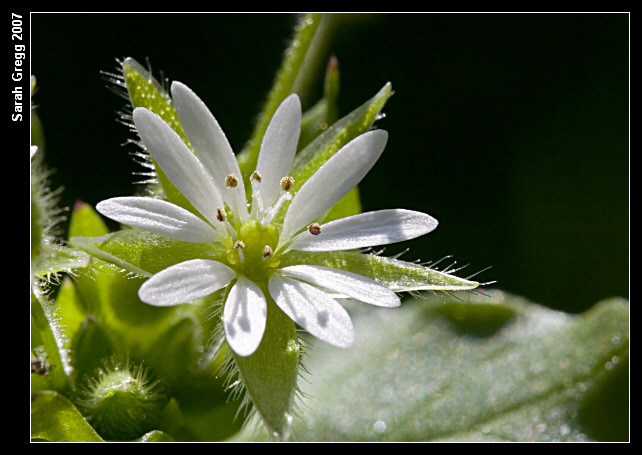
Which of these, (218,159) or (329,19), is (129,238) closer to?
(218,159)

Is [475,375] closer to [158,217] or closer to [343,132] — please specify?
[343,132]

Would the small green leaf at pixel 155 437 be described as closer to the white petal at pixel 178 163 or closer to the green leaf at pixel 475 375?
the white petal at pixel 178 163

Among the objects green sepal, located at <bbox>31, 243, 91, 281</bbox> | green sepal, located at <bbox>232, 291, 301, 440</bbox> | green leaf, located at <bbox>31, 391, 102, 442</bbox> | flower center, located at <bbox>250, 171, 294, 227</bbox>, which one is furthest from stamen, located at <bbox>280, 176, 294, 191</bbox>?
green leaf, located at <bbox>31, 391, 102, 442</bbox>

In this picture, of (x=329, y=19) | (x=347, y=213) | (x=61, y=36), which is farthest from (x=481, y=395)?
(x=61, y=36)

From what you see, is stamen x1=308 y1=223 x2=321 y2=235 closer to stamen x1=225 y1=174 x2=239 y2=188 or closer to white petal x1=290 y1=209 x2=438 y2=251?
white petal x1=290 y1=209 x2=438 y2=251

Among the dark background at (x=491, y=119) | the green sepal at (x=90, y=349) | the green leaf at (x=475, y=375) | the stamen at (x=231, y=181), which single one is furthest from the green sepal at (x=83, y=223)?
the green leaf at (x=475, y=375)
